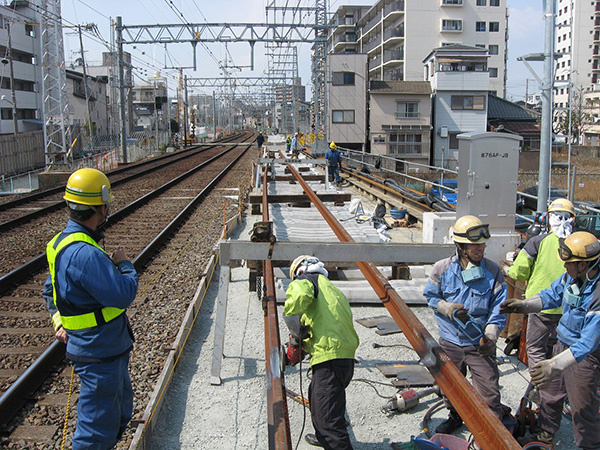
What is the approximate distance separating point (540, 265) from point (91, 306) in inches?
139

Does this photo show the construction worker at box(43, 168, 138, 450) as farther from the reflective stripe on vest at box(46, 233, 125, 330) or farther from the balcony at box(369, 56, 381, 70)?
the balcony at box(369, 56, 381, 70)

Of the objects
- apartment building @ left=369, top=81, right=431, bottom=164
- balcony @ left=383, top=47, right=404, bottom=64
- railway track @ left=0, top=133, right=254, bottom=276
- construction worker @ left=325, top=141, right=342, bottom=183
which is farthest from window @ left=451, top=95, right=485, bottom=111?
railway track @ left=0, top=133, right=254, bottom=276

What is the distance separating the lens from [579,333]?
3.70m

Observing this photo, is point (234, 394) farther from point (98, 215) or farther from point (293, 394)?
point (98, 215)

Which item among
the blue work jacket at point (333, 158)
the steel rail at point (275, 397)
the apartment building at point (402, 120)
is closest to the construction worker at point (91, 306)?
the steel rail at point (275, 397)

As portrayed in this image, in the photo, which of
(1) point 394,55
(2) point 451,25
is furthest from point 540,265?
(2) point 451,25

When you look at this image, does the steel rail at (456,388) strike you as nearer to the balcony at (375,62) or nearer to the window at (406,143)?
the window at (406,143)

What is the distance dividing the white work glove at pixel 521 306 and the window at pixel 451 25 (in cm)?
6047

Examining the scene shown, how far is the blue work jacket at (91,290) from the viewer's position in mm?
3184

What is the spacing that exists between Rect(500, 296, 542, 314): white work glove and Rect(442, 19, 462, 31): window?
60465 millimetres

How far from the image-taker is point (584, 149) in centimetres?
4944

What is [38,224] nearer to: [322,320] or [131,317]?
[131,317]

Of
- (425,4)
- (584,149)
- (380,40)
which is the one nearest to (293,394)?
(584,149)

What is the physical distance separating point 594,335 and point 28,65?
5564 centimetres
